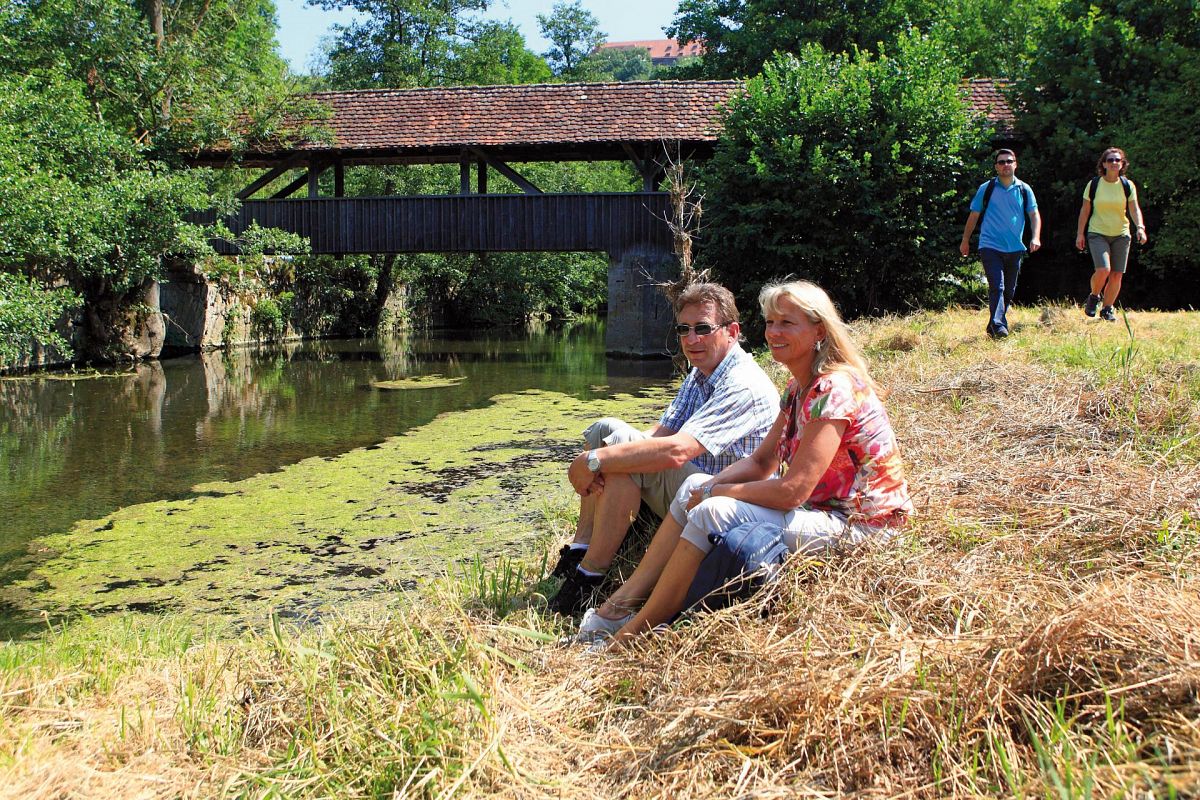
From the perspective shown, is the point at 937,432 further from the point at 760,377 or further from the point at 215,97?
the point at 215,97

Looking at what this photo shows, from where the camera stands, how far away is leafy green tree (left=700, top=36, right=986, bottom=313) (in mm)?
14555

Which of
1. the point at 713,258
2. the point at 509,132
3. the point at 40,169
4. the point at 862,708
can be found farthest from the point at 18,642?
the point at 509,132

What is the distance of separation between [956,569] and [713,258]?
13.1m

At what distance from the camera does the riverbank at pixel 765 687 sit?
214 cm

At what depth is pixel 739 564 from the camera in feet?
9.70

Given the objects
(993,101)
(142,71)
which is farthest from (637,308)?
(142,71)

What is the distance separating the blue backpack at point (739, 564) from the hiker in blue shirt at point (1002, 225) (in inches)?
248

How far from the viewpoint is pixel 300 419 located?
420 inches

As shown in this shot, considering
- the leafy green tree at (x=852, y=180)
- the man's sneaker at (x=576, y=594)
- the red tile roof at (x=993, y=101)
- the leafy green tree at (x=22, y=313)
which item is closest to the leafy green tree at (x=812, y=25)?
the red tile roof at (x=993, y=101)

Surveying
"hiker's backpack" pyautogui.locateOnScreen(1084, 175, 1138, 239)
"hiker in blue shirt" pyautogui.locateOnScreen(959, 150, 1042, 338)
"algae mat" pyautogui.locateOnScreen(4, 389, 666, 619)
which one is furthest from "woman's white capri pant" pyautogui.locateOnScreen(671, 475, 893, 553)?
"hiker's backpack" pyautogui.locateOnScreen(1084, 175, 1138, 239)

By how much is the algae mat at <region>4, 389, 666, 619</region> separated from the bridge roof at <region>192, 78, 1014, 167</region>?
34.1 feet

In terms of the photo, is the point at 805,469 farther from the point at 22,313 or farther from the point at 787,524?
the point at 22,313

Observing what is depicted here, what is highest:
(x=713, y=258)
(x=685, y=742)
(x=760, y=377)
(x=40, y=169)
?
(x=40, y=169)

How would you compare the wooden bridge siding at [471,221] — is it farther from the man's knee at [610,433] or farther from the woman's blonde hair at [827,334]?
the woman's blonde hair at [827,334]
